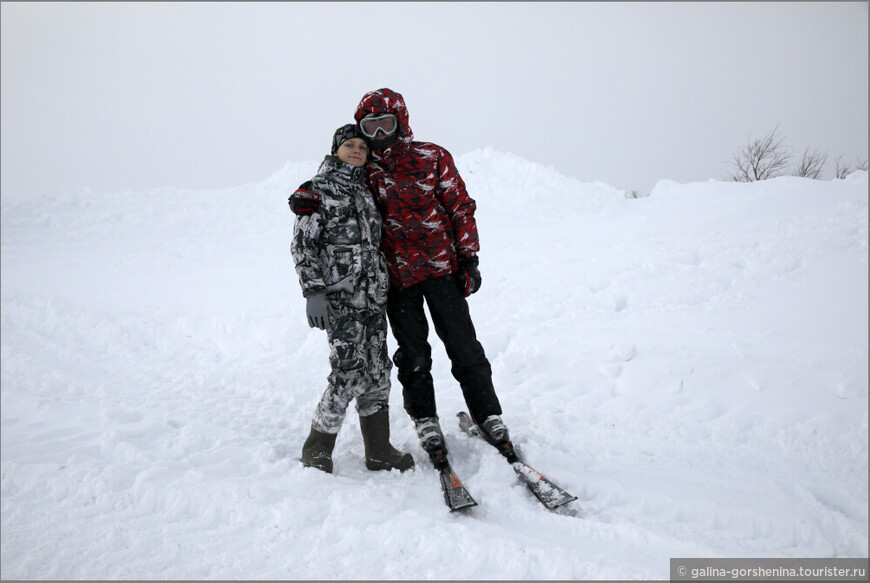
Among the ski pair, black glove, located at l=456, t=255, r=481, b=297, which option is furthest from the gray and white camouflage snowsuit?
the ski pair

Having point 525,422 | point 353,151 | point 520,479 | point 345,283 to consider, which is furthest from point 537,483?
point 353,151

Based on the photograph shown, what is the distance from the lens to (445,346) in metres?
3.26

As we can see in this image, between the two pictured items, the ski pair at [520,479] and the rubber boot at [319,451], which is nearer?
the ski pair at [520,479]

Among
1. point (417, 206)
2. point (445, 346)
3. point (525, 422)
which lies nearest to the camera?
point (417, 206)

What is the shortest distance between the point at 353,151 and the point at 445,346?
1395 mm

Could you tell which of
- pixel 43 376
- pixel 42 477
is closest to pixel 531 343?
pixel 42 477

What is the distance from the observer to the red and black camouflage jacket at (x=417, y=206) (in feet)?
10.2

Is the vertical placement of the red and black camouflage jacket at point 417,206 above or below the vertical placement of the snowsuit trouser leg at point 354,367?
above

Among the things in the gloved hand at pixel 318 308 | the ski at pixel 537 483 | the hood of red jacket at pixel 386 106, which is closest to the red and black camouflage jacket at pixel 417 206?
the hood of red jacket at pixel 386 106

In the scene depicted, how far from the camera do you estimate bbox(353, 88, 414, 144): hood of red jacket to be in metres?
3.00

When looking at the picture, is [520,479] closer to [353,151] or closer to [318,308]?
[318,308]

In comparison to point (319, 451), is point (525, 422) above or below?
below

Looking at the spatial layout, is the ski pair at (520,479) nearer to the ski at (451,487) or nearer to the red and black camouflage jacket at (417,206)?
the ski at (451,487)

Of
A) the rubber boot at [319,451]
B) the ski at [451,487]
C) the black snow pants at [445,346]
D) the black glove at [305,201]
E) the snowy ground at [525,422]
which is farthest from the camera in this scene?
the black snow pants at [445,346]
